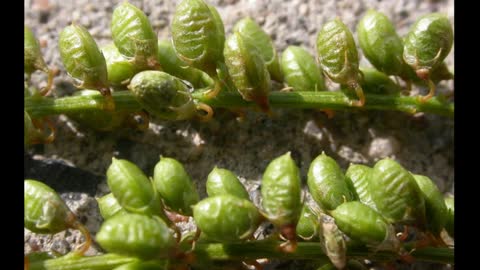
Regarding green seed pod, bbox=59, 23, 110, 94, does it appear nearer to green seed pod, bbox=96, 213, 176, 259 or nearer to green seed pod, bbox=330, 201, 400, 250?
green seed pod, bbox=96, 213, 176, 259

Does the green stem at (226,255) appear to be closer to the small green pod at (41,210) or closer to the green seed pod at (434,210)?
the small green pod at (41,210)

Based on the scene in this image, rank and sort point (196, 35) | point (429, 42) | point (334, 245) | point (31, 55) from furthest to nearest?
point (31, 55) → point (429, 42) → point (196, 35) → point (334, 245)

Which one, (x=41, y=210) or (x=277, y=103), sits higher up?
(x=277, y=103)

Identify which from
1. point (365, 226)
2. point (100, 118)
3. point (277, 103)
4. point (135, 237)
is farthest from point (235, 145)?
point (135, 237)

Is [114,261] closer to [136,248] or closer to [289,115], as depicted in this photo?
[136,248]

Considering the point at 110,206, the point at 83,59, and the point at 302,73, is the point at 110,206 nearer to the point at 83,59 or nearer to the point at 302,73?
the point at 83,59

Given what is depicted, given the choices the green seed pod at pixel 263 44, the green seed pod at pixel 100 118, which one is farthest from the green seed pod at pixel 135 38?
the green seed pod at pixel 263 44
